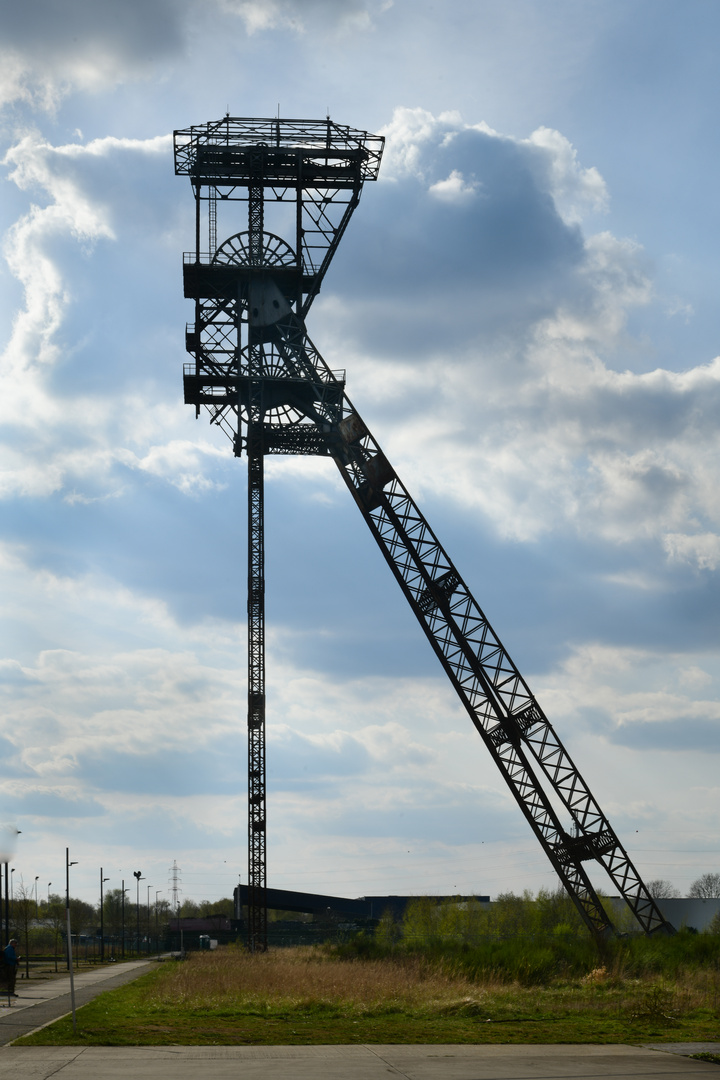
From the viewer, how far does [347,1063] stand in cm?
1546

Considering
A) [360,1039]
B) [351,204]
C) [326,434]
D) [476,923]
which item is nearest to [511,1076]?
[360,1039]

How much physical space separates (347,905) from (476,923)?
31.6 meters

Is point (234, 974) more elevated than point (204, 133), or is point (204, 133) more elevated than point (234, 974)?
point (204, 133)

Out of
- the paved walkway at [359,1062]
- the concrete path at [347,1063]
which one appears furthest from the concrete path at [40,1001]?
the concrete path at [347,1063]

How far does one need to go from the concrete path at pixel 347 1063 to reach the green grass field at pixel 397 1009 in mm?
1291

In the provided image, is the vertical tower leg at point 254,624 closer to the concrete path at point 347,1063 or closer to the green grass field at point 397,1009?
the green grass field at point 397,1009

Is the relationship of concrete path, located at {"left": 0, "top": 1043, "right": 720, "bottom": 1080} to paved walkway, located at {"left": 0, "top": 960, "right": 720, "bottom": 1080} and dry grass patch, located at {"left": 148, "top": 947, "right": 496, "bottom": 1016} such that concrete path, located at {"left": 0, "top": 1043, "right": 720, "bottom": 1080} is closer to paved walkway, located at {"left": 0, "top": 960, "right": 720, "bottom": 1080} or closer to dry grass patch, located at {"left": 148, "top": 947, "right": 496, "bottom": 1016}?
paved walkway, located at {"left": 0, "top": 960, "right": 720, "bottom": 1080}

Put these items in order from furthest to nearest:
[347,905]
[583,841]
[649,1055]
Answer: [347,905] < [583,841] < [649,1055]

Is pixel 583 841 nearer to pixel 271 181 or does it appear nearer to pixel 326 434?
pixel 326 434

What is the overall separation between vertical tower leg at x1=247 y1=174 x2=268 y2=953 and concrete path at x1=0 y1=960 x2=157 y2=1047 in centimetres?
634

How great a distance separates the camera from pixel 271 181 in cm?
4812

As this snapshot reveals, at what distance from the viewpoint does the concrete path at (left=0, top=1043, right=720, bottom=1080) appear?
14.2m

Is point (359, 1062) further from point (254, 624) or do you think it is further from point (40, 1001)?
point (254, 624)

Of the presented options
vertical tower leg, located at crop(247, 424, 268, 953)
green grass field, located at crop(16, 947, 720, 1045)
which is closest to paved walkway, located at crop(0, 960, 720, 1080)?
green grass field, located at crop(16, 947, 720, 1045)
